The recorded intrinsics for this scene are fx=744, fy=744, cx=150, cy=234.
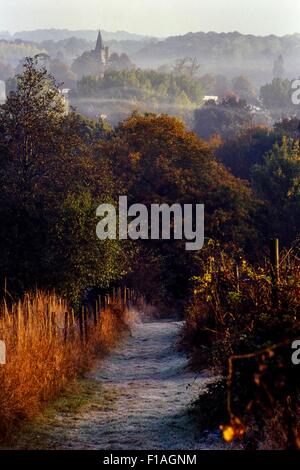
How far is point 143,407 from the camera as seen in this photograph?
10.2 metres

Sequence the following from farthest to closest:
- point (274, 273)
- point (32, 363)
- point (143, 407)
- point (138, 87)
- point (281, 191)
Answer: point (138, 87)
point (281, 191)
point (143, 407)
point (32, 363)
point (274, 273)

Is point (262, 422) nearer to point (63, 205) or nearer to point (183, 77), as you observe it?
point (63, 205)

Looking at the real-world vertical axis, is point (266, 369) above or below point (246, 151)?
above

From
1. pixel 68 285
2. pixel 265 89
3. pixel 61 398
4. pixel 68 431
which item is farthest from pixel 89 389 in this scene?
pixel 265 89

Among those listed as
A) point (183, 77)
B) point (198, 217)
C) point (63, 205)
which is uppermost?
point (183, 77)

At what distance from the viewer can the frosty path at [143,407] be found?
8.38 meters

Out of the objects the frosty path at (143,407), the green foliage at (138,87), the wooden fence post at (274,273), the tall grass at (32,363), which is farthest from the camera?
the green foliage at (138,87)

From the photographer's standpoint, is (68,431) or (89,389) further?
(89,389)

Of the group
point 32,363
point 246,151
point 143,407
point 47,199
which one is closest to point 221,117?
point 246,151

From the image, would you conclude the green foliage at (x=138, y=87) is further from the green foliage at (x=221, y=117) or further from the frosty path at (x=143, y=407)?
the frosty path at (x=143, y=407)

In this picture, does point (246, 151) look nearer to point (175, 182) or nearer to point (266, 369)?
point (175, 182)

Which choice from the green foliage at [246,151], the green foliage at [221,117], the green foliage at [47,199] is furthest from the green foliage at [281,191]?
the green foliage at [221,117]

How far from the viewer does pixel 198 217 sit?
109ft
